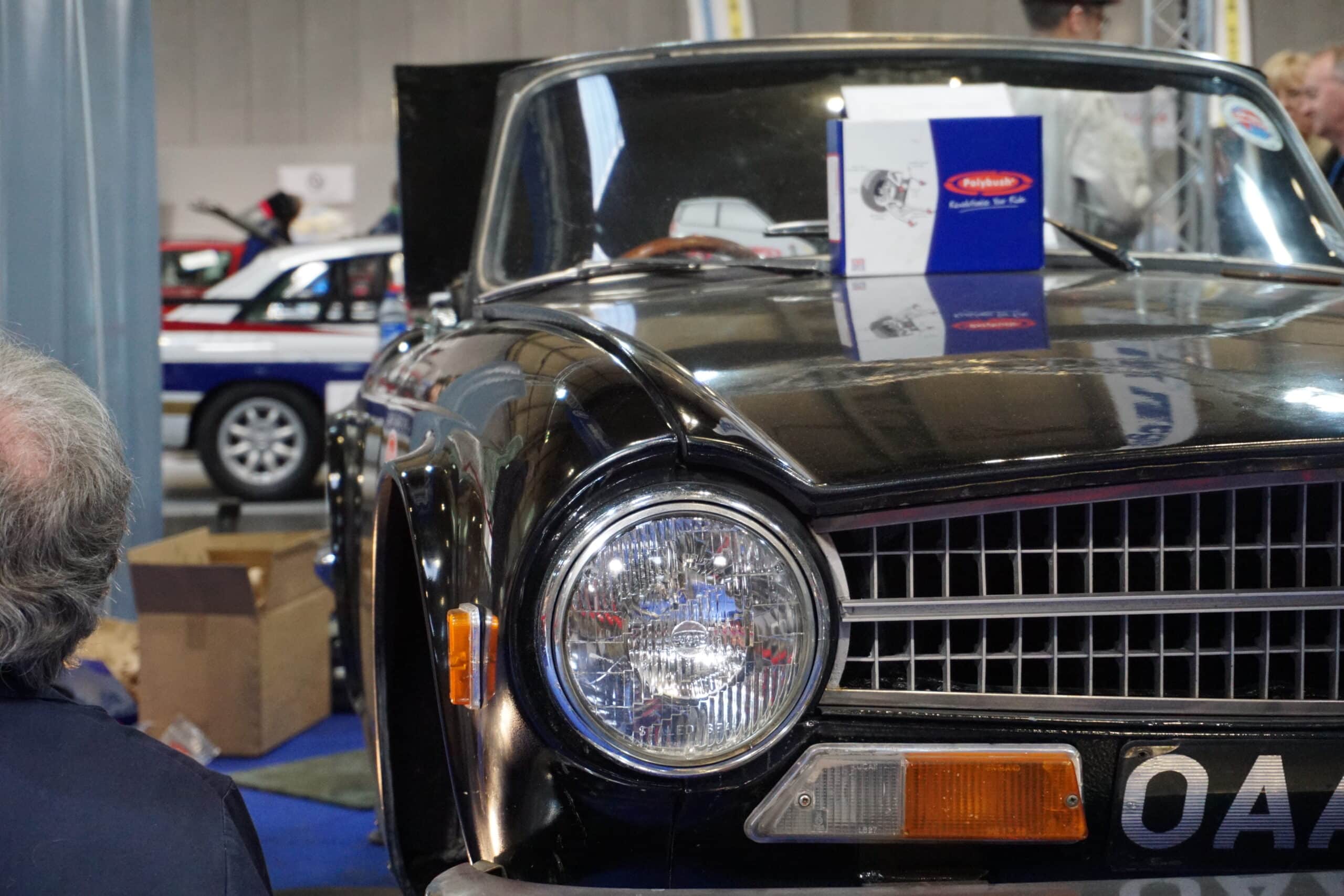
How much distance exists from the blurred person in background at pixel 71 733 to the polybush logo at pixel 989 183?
1.49 metres

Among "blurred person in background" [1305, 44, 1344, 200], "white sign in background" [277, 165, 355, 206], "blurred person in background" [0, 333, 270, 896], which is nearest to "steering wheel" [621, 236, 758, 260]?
"blurred person in background" [0, 333, 270, 896]

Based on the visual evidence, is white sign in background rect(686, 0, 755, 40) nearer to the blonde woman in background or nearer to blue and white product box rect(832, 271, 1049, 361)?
the blonde woman in background

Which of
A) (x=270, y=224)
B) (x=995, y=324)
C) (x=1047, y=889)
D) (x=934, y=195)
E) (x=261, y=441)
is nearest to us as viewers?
(x=1047, y=889)

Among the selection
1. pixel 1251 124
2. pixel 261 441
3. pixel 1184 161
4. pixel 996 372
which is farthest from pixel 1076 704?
pixel 261 441

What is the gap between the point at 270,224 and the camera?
12.6 metres

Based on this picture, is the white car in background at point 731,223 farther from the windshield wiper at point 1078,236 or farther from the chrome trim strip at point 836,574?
the chrome trim strip at point 836,574

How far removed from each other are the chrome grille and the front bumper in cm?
17

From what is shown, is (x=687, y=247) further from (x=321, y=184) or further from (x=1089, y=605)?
(x=321, y=184)

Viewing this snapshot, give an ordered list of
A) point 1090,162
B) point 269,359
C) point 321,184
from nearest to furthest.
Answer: point 1090,162 < point 269,359 < point 321,184

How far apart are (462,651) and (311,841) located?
211cm

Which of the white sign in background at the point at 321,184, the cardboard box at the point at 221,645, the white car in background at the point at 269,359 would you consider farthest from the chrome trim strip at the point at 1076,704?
the white sign in background at the point at 321,184

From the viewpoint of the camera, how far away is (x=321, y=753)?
12.9 feet

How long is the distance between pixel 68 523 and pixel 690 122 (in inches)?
64.1

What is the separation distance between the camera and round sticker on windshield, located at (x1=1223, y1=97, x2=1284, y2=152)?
8.78 feet
